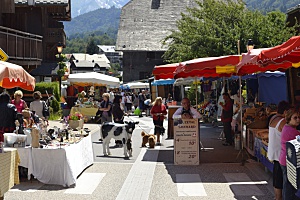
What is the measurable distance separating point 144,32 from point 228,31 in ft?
112

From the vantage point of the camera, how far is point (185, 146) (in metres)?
11.6

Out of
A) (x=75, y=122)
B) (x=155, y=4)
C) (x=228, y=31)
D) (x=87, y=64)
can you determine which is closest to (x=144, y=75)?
(x=155, y=4)

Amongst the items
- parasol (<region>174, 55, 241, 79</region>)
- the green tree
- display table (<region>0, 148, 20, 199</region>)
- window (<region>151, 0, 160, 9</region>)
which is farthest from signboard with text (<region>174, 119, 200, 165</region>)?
window (<region>151, 0, 160, 9</region>)

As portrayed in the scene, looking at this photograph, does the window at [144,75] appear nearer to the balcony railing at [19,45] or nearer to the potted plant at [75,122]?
the balcony railing at [19,45]

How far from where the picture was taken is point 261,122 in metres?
12.1

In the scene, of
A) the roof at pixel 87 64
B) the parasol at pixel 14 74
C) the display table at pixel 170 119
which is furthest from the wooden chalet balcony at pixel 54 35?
the roof at pixel 87 64

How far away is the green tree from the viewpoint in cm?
2417

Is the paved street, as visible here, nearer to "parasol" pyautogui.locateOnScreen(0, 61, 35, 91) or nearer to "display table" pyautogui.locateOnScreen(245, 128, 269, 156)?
"display table" pyautogui.locateOnScreen(245, 128, 269, 156)

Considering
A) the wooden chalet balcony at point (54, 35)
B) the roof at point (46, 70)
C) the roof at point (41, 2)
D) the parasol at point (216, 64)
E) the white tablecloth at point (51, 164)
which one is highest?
the roof at point (41, 2)

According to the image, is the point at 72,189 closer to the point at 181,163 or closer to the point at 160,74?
the point at 181,163

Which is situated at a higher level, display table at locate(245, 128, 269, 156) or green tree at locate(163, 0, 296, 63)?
green tree at locate(163, 0, 296, 63)

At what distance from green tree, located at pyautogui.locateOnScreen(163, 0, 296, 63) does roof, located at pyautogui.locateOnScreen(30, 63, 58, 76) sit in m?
11.9

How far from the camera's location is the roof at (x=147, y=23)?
57.1m

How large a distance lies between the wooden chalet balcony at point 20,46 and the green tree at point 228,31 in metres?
8.45
